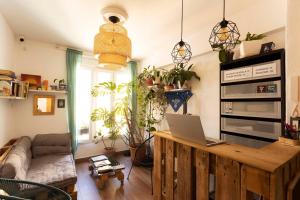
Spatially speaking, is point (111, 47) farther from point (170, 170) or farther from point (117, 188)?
point (117, 188)

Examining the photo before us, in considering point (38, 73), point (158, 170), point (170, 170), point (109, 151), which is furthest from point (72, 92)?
point (170, 170)

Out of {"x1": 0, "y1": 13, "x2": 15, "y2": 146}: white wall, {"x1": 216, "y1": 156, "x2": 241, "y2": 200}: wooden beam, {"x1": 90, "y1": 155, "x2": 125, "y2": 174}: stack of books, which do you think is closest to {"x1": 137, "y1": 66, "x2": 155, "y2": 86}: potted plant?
{"x1": 90, "y1": 155, "x2": 125, "y2": 174}: stack of books

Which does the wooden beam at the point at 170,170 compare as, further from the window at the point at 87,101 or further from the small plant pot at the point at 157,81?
the window at the point at 87,101

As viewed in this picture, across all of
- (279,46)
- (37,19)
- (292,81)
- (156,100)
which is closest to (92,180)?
(156,100)

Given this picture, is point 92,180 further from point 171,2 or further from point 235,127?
point 171,2

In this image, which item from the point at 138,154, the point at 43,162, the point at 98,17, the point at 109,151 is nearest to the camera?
the point at 98,17

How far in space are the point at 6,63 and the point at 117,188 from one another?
9.14 ft

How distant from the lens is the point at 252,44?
198 cm

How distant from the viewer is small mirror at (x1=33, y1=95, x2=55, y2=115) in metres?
3.46

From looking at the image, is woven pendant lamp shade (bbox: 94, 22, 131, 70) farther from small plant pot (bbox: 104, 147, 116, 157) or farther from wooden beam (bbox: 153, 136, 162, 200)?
small plant pot (bbox: 104, 147, 116, 157)

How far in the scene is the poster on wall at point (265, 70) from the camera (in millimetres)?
1842

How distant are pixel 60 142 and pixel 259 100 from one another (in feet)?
11.6

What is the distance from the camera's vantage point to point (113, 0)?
6.56 feet

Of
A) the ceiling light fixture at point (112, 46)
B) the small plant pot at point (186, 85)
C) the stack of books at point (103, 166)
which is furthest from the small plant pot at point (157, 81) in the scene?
the stack of books at point (103, 166)
